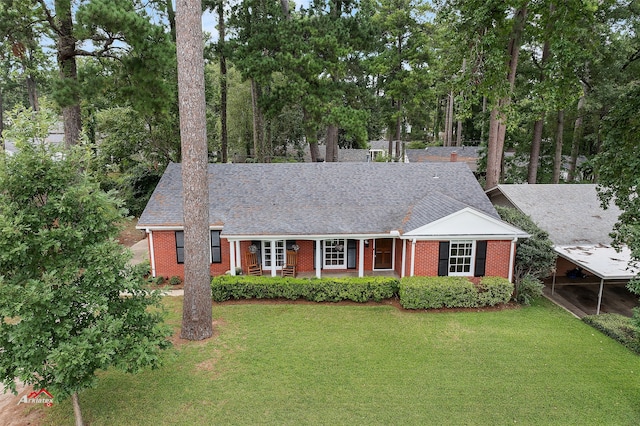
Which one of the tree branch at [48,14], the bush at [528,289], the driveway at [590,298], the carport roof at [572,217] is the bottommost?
the driveway at [590,298]

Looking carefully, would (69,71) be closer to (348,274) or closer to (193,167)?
(193,167)

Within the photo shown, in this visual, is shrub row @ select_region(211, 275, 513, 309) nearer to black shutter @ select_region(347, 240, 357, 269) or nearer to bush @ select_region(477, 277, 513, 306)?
bush @ select_region(477, 277, 513, 306)

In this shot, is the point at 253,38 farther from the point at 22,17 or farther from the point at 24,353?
the point at 24,353

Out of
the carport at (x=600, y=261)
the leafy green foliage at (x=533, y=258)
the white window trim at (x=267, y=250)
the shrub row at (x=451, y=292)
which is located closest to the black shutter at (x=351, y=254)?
the white window trim at (x=267, y=250)

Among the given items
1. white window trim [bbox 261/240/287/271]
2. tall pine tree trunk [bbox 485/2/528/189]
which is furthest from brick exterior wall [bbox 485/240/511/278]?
white window trim [bbox 261/240/287/271]

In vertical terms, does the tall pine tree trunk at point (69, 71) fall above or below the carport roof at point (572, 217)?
above

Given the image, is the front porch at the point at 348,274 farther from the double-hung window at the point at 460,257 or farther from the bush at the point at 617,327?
the bush at the point at 617,327

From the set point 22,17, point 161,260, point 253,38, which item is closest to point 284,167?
point 161,260
